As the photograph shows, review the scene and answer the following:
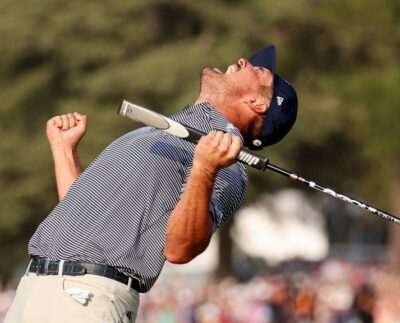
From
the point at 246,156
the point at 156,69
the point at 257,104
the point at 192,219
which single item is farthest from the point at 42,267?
the point at 156,69

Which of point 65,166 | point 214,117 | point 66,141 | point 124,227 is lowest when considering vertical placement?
point 124,227

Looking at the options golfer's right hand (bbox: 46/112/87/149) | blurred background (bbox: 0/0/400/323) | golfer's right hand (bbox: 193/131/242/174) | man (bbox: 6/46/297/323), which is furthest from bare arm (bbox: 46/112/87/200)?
blurred background (bbox: 0/0/400/323)

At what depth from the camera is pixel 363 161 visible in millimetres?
34844

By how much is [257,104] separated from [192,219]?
3.53 ft

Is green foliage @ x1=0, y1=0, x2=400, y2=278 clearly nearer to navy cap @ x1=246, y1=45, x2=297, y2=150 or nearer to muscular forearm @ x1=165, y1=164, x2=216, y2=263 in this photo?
navy cap @ x1=246, y1=45, x2=297, y2=150

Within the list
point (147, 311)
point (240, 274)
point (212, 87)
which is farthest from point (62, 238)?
point (240, 274)

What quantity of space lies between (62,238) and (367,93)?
1001 inches

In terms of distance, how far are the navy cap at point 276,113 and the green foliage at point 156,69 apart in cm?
2293

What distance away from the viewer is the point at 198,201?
16.0 ft

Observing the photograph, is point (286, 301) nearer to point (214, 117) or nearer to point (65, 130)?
point (65, 130)

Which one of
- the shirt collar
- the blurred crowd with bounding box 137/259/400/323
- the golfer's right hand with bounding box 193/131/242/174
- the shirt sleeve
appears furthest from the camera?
the blurred crowd with bounding box 137/259/400/323

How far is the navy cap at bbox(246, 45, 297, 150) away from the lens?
589 centimetres

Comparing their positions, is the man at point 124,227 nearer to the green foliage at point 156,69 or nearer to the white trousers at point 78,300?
the white trousers at point 78,300

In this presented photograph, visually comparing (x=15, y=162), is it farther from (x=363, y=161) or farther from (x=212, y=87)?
(x=212, y=87)
